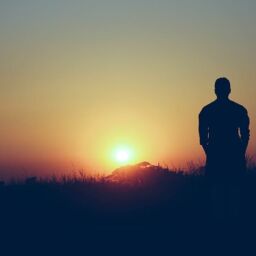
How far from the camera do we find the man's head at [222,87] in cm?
1070

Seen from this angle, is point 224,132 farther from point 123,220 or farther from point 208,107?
point 123,220

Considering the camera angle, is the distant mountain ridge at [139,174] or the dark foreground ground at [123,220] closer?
the dark foreground ground at [123,220]

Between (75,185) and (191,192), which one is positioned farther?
(75,185)

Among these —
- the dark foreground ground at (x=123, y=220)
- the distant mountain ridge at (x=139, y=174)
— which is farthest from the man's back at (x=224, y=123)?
the distant mountain ridge at (x=139, y=174)

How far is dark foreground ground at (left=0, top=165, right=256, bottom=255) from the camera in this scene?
10188 millimetres

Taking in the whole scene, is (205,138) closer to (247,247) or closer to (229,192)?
(229,192)

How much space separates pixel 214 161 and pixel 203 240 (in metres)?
1.58

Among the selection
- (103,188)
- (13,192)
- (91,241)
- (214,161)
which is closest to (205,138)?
(214,161)

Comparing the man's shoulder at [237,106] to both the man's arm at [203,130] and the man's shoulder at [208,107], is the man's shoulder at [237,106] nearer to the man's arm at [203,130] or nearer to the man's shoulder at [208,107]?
the man's shoulder at [208,107]

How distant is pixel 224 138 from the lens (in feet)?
35.9

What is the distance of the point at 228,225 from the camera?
11.1 metres

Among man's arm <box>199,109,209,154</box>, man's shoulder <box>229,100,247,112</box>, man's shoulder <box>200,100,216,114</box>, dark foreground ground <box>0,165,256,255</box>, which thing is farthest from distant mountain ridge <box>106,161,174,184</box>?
man's shoulder <box>229,100,247,112</box>

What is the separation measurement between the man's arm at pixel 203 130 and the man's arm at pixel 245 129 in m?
0.66

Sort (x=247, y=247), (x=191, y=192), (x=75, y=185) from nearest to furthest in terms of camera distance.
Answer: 1. (x=247, y=247)
2. (x=191, y=192)
3. (x=75, y=185)
